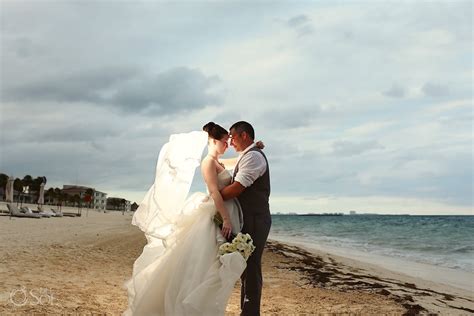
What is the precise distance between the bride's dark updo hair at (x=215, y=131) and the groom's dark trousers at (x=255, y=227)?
385 millimetres

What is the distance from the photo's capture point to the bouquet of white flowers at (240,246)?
4559 millimetres

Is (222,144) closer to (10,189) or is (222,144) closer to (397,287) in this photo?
(397,287)

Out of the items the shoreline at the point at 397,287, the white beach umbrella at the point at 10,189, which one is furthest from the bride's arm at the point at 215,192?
the white beach umbrella at the point at 10,189

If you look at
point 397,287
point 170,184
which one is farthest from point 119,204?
point 170,184

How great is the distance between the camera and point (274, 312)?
6746 millimetres

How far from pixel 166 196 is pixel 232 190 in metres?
0.91

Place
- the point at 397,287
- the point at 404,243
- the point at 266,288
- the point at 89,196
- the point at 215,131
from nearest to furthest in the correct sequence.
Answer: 1. the point at 215,131
2. the point at 266,288
3. the point at 397,287
4. the point at 404,243
5. the point at 89,196

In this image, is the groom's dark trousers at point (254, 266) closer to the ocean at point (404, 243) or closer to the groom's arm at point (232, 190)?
the groom's arm at point (232, 190)

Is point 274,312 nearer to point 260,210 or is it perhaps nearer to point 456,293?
point 260,210

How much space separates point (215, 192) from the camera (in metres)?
4.75

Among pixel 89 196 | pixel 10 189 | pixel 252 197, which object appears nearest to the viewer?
pixel 252 197

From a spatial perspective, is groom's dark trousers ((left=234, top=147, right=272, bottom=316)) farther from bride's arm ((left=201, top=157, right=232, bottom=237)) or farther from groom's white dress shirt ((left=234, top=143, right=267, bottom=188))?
bride's arm ((left=201, top=157, right=232, bottom=237))

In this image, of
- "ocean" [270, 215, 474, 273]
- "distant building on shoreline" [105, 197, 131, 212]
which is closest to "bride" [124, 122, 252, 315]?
"ocean" [270, 215, 474, 273]

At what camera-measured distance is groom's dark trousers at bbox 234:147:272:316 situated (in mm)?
4863
